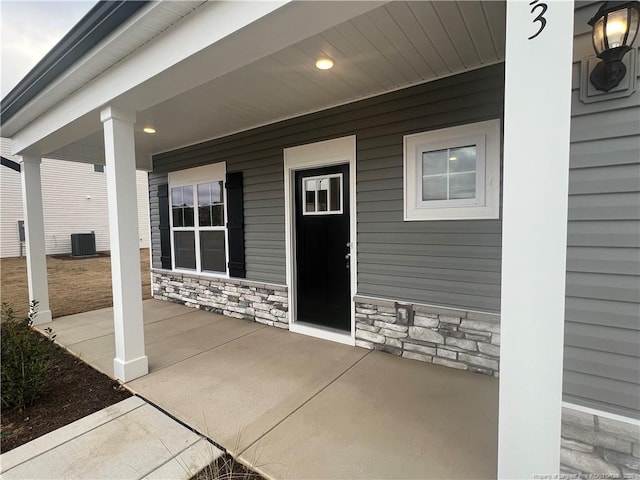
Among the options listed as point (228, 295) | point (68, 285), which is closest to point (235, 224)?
point (228, 295)

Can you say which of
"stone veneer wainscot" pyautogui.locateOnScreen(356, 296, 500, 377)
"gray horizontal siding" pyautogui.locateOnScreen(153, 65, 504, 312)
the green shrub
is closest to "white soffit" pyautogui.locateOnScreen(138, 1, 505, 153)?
"gray horizontal siding" pyautogui.locateOnScreen(153, 65, 504, 312)

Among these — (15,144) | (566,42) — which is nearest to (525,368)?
(566,42)

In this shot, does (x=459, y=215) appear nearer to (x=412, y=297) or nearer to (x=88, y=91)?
(x=412, y=297)

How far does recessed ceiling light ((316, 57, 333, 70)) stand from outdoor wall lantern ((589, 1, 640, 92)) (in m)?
1.71

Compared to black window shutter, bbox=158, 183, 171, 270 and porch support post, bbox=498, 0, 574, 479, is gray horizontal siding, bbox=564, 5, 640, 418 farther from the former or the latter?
black window shutter, bbox=158, 183, 171, 270

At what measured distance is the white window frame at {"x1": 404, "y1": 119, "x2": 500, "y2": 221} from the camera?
2670mm

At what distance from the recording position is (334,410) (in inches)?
91.4

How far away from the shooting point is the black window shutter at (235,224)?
4559 mm

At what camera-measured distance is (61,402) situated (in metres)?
2.54

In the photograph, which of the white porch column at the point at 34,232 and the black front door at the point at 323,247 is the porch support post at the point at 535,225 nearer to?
the black front door at the point at 323,247

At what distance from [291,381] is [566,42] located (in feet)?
9.33

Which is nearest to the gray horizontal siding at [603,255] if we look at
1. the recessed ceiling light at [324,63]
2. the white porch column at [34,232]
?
the recessed ceiling light at [324,63]

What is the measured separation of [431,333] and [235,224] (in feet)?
10.1

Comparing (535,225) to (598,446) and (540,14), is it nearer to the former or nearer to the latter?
(540,14)
